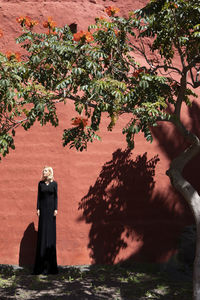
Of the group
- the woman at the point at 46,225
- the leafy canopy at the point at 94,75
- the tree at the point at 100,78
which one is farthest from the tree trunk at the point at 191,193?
the woman at the point at 46,225

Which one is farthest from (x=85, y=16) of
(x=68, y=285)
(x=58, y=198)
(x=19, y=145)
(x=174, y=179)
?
(x=68, y=285)

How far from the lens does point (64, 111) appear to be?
27.5 ft

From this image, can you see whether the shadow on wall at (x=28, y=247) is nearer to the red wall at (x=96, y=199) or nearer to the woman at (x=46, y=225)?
the red wall at (x=96, y=199)

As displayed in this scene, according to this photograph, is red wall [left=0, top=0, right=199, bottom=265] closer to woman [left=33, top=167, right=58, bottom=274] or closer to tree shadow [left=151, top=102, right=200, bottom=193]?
tree shadow [left=151, top=102, right=200, bottom=193]

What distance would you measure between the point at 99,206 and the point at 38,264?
159 centimetres

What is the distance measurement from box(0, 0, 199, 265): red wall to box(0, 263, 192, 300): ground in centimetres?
25

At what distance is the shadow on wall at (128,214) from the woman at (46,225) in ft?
2.17

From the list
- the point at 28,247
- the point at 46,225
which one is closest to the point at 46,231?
the point at 46,225

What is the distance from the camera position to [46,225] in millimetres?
7828

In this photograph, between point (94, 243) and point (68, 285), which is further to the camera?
point (94, 243)

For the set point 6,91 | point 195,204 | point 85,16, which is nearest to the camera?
point 6,91

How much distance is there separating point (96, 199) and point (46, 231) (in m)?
Answer: 1.17

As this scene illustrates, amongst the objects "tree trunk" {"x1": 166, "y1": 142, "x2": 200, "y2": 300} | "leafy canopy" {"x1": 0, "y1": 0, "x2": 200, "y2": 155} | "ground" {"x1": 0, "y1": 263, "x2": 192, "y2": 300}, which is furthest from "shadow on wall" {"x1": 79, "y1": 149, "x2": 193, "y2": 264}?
"leafy canopy" {"x1": 0, "y1": 0, "x2": 200, "y2": 155}

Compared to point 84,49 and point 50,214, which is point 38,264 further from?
point 84,49
